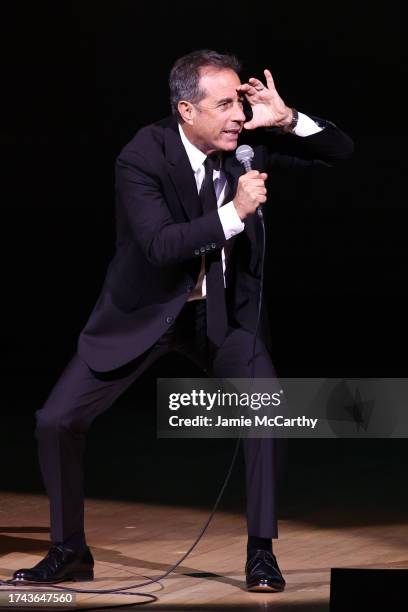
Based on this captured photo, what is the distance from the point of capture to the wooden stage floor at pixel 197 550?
3.83 m

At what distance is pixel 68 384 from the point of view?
4.06m

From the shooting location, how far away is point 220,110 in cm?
398

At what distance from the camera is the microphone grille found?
393 cm

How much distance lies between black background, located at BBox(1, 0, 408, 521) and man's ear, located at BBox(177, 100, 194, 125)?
4449mm

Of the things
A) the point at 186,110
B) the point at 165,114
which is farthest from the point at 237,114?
the point at 165,114

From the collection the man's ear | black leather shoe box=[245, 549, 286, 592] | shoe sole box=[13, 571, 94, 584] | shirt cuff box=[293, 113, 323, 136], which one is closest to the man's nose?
the man's ear

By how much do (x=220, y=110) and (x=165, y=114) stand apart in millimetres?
5893

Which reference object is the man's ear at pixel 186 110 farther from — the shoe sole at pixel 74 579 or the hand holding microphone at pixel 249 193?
the shoe sole at pixel 74 579

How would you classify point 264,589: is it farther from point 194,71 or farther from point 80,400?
point 194,71

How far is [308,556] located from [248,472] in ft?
1.66

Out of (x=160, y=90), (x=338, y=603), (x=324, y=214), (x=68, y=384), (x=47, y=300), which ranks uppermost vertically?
(x=160, y=90)

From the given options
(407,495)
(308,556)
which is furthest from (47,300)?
(308,556)

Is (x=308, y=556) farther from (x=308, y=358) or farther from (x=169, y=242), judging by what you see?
(x=308, y=358)

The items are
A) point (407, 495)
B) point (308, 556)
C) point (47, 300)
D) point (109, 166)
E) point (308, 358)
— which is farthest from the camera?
point (109, 166)
